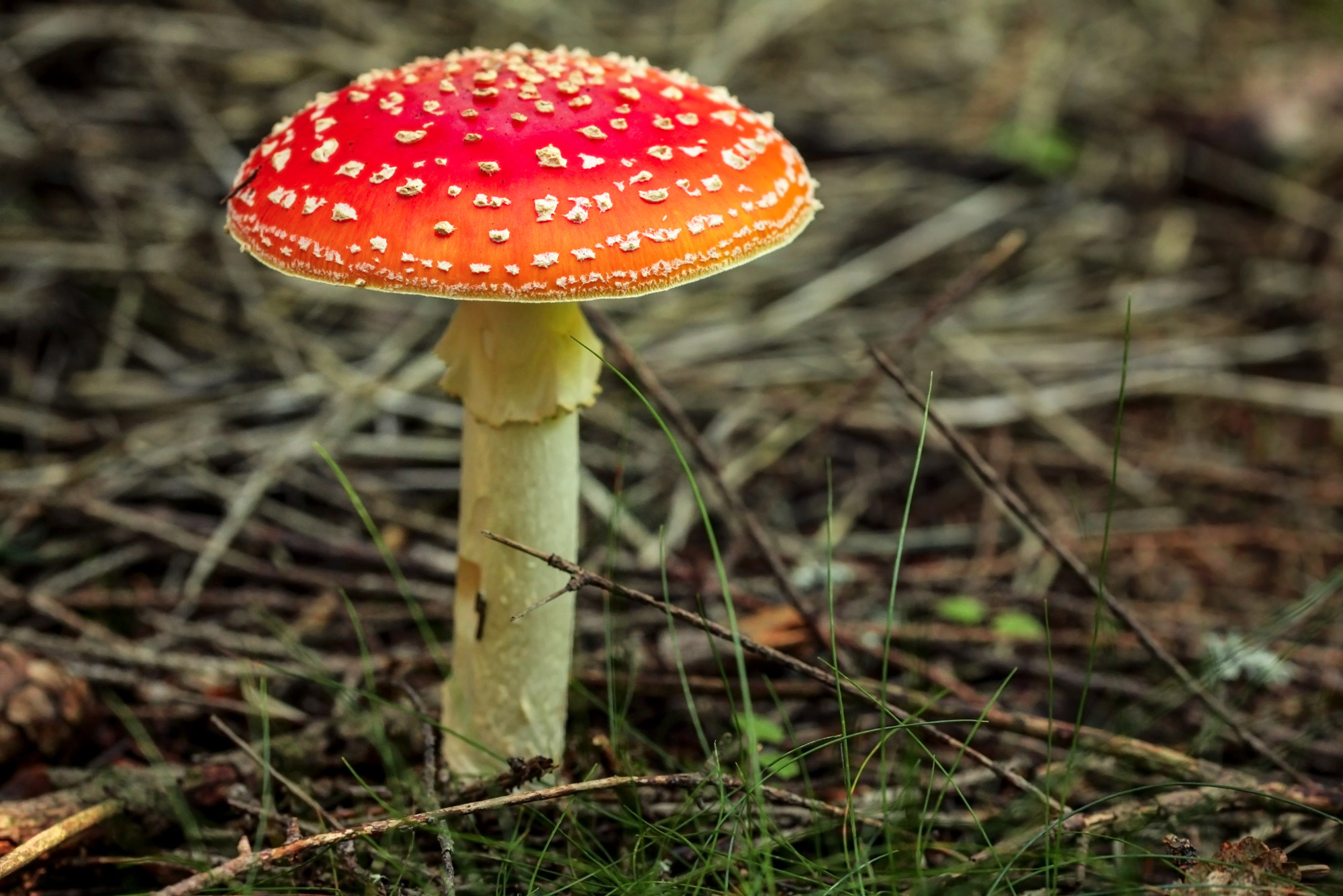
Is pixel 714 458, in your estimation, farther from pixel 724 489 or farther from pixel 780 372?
pixel 780 372

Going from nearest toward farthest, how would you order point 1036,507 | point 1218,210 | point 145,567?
1. point 145,567
2. point 1036,507
3. point 1218,210

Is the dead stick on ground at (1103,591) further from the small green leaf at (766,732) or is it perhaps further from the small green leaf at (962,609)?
the small green leaf at (766,732)

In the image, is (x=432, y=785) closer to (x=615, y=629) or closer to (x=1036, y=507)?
(x=615, y=629)

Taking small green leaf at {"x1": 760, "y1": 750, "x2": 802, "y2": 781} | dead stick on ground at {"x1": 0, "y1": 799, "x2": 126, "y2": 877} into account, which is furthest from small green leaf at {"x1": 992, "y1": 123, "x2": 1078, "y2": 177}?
dead stick on ground at {"x1": 0, "y1": 799, "x2": 126, "y2": 877}

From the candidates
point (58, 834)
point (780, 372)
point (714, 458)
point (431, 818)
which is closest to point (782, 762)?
point (431, 818)

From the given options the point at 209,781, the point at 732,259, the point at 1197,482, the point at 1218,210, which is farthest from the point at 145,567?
the point at 1218,210

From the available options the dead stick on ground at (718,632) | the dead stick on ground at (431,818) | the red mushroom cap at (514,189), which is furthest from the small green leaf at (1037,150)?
the dead stick on ground at (431,818)
